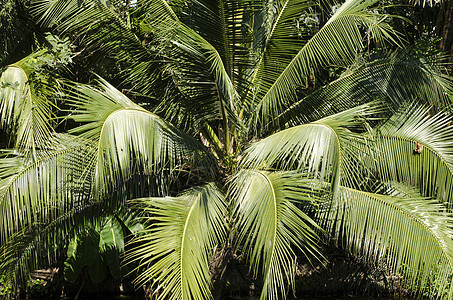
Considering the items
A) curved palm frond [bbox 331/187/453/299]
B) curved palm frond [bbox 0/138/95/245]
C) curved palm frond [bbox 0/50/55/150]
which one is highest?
curved palm frond [bbox 0/50/55/150]

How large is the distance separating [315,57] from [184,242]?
11.1 ft

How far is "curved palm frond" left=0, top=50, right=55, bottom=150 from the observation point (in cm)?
573

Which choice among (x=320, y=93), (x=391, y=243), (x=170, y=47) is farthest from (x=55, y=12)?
(x=391, y=243)

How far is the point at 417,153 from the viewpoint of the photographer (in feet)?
19.9

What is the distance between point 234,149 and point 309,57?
5.21 feet

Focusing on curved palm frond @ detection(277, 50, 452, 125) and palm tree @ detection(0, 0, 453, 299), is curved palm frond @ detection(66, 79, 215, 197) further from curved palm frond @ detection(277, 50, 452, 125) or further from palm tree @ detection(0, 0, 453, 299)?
curved palm frond @ detection(277, 50, 452, 125)

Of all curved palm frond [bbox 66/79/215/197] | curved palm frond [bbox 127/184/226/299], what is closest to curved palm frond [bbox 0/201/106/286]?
curved palm frond [bbox 66/79/215/197]

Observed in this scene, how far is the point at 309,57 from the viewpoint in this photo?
6.63m

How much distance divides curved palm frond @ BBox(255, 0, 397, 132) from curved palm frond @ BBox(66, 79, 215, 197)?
117cm

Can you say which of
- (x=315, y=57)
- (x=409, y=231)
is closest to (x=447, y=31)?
(x=315, y=57)

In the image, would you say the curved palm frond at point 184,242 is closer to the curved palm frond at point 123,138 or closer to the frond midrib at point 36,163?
the curved palm frond at point 123,138

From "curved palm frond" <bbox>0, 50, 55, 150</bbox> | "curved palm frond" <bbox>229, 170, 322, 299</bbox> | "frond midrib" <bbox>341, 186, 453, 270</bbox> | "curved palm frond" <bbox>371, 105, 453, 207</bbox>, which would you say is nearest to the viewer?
"curved palm frond" <bbox>229, 170, 322, 299</bbox>

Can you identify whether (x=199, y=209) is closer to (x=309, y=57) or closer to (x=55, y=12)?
(x=309, y=57)

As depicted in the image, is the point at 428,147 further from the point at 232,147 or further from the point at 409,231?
the point at 232,147
